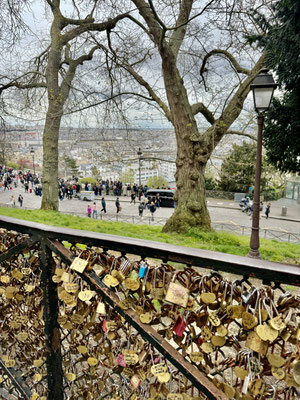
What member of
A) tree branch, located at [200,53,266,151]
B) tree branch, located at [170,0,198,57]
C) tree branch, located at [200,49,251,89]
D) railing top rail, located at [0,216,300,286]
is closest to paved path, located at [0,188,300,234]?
tree branch, located at [200,53,266,151]

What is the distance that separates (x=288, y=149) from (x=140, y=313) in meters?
11.6

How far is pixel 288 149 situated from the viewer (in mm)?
11172

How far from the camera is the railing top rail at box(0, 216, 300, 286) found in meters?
0.93

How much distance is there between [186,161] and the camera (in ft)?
32.3

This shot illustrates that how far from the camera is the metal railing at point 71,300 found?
3.48ft

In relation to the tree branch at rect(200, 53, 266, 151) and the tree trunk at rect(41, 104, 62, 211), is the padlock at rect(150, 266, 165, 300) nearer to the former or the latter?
the tree branch at rect(200, 53, 266, 151)

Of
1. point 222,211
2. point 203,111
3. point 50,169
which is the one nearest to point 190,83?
point 203,111

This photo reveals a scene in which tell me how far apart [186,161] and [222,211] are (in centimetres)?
1832

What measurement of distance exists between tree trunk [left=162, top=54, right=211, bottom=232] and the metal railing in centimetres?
814

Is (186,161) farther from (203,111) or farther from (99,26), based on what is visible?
(99,26)

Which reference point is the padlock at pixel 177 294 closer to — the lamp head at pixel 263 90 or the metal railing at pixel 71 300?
the metal railing at pixel 71 300

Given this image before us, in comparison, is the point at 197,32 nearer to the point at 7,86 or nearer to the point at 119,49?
the point at 119,49

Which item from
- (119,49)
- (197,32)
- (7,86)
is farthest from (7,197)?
(197,32)

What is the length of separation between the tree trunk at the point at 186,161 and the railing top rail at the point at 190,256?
8.62 metres
